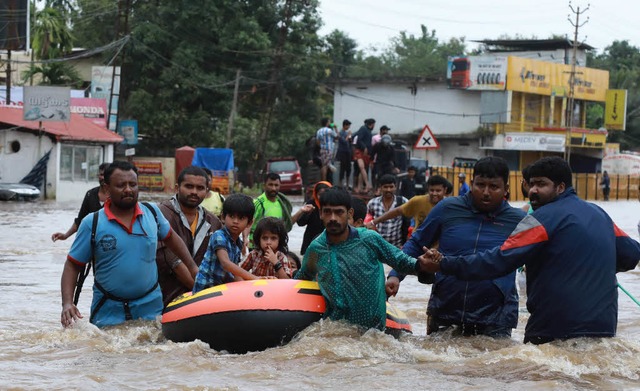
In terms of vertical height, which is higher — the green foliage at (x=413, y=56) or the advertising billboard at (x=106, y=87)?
the green foliage at (x=413, y=56)

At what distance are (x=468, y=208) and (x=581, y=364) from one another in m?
1.31

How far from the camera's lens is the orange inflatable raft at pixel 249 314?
775 cm

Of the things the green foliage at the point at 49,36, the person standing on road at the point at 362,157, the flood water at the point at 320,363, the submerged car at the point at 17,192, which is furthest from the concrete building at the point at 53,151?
the flood water at the point at 320,363

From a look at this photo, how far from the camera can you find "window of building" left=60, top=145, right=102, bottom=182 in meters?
43.6

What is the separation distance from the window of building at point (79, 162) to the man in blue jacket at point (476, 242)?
123 ft

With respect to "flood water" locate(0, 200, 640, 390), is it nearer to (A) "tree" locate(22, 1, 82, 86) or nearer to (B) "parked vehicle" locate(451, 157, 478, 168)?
(B) "parked vehicle" locate(451, 157, 478, 168)

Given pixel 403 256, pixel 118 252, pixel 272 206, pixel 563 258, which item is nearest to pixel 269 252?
pixel 118 252

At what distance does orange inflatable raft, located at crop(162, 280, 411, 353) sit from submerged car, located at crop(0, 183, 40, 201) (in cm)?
3150

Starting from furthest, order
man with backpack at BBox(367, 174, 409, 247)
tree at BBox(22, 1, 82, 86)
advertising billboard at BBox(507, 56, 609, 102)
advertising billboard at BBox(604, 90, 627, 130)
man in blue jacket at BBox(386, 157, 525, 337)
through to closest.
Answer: advertising billboard at BBox(604, 90, 627, 130), advertising billboard at BBox(507, 56, 609, 102), tree at BBox(22, 1, 82, 86), man with backpack at BBox(367, 174, 409, 247), man in blue jacket at BBox(386, 157, 525, 337)

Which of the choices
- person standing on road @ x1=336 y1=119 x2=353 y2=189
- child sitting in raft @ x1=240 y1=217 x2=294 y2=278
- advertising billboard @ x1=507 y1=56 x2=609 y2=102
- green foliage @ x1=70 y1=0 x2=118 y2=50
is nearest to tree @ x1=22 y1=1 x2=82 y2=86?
green foliage @ x1=70 y1=0 x2=118 y2=50

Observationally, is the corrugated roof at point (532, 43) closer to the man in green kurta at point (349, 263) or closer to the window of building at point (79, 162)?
the window of building at point (79, 162)

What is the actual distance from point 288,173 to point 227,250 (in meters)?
39.9

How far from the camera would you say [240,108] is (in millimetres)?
60188

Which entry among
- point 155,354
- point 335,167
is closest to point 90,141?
point 335,167
